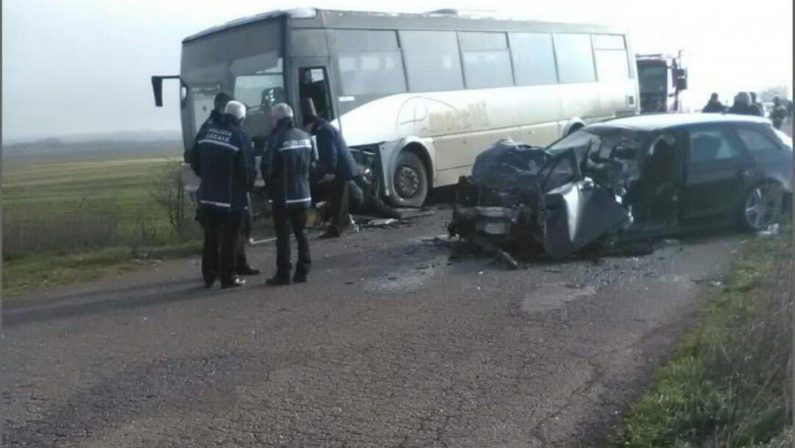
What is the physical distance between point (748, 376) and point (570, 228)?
5.02 metres

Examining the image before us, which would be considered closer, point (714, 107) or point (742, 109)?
point (742, 109)

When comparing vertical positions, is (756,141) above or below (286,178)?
below

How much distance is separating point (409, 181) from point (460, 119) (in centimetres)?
179

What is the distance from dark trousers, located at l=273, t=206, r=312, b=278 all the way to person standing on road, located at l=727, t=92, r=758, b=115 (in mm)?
9845

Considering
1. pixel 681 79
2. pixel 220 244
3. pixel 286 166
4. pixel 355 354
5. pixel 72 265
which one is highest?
pixel 681 79

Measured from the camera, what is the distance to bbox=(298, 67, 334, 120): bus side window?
1425 cm

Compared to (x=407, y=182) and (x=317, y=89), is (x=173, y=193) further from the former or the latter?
(x=407, y=182)

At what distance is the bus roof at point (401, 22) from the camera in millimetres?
14383

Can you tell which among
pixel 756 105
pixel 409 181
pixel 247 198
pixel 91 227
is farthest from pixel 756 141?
pixel 91 227

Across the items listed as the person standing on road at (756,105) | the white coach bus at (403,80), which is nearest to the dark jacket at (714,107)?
the person standing on road at (756,105)

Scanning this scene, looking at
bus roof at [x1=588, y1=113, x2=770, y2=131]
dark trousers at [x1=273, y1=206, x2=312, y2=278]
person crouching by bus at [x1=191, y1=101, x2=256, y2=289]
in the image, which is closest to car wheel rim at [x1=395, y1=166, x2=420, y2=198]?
bus roof at [x1=588, y1=113, x2=770, y2=131]

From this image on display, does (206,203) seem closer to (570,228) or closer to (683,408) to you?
(570,228)

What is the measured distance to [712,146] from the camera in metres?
11.5

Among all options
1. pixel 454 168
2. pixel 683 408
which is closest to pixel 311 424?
pixel 683 408
